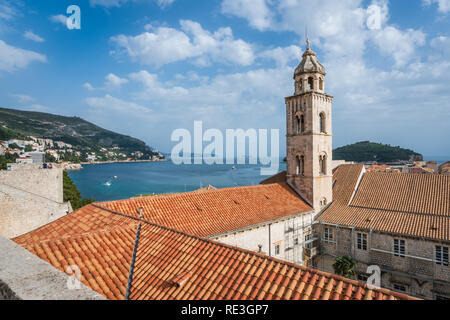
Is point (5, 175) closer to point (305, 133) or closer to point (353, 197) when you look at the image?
point (305, 133)

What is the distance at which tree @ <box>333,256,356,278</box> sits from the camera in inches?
639

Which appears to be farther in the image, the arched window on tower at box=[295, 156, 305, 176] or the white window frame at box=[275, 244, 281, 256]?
the arched window on tower at box=[295, 156, 305, 176]

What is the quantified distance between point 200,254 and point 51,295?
427 cm

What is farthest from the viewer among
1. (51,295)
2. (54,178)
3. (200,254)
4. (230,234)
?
(54,178)

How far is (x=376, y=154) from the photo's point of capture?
12019 cm

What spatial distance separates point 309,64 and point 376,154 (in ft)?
394

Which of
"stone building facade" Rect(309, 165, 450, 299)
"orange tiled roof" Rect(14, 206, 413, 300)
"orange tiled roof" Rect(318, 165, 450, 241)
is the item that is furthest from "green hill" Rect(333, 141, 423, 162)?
"orange tiled roof" Rect(14, 206, 413, 300)

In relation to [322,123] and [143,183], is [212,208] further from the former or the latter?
[143,183]

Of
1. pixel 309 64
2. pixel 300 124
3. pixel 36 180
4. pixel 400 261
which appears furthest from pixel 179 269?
pixel 309 64

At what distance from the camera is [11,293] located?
2.84 meters

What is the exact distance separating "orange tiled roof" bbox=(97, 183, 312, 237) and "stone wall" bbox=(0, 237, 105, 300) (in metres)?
8.01

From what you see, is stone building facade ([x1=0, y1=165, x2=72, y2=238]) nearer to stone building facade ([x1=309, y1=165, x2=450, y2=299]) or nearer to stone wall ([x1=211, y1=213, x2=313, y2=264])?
stone wall ([x1=211, y1=213, x2=313, y2=264])

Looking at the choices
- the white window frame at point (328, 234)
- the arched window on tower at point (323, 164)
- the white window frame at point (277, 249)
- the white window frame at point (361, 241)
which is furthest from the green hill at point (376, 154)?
the white window frame at point (277, 249)
